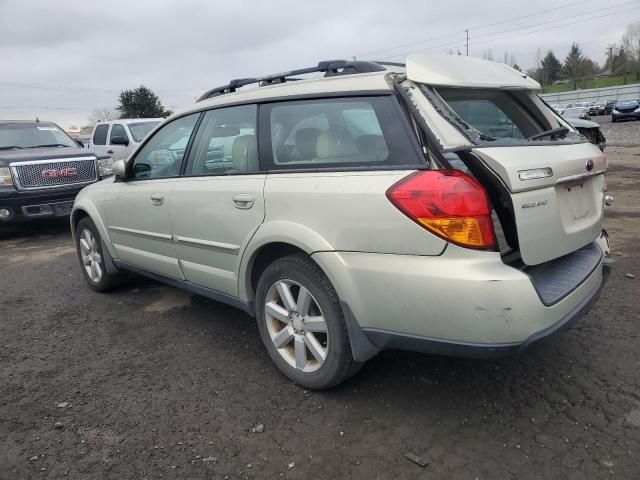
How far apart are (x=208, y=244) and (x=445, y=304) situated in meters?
1.72

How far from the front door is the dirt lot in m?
0.59

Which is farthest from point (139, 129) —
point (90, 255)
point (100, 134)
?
point (90, 255)

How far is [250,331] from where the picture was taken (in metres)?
4.00

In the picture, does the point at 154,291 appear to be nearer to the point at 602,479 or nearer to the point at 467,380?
the point at 467,380

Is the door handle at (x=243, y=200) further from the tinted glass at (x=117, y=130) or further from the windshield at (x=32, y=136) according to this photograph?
the tinted glass at (x=117, y=130)

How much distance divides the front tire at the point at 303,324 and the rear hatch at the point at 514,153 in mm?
945

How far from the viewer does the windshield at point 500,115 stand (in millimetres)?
2717

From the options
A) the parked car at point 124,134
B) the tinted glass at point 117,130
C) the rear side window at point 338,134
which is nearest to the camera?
the rear side window at point 338,134

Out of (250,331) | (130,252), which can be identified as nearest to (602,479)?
(250,331)

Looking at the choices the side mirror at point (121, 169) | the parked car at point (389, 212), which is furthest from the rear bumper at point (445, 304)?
the side mirror at point (121, 169)

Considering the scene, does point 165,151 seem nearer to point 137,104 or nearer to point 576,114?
point 576,114

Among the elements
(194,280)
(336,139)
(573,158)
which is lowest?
(194,280)

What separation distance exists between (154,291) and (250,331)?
5.34ft

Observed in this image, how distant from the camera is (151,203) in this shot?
4.02 metres
